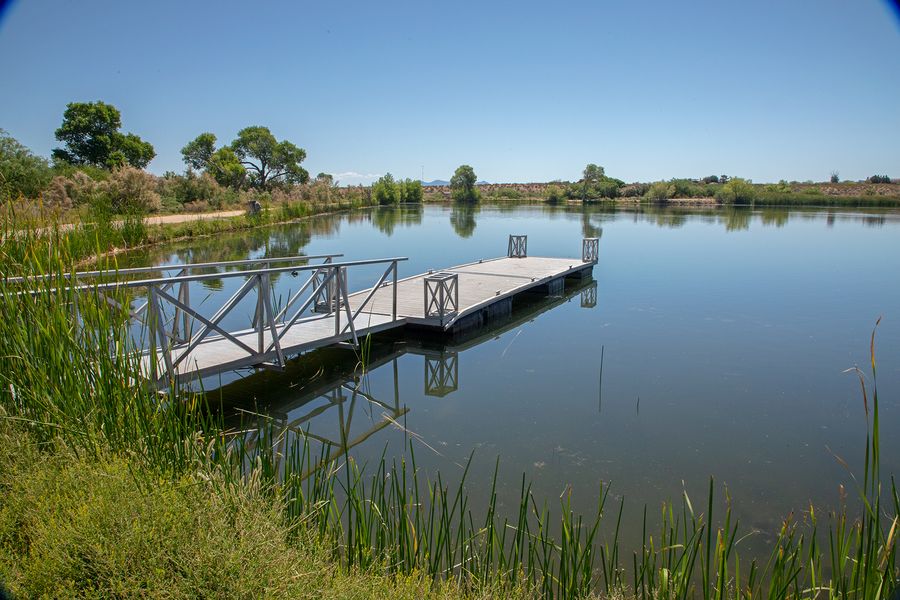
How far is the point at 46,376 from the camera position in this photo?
3518mm

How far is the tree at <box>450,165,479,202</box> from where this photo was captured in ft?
233

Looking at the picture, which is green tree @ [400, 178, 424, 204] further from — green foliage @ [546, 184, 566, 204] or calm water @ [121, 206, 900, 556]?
calm water @ [121, 206, 900, 556]

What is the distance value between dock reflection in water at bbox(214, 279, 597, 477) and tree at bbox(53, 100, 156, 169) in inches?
1467

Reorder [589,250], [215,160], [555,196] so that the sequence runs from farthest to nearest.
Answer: [555,196] → [215,160] → [589,250]

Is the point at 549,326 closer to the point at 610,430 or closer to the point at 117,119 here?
the point at 610,430

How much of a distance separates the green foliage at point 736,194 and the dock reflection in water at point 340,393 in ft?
202

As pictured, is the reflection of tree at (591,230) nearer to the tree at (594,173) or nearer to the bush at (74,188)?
the bush at (74,188)

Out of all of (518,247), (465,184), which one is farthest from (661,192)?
(518,247)

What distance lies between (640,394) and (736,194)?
64.3m

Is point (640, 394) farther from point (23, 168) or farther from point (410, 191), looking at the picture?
point (410, 191)

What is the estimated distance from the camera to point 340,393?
737 cm

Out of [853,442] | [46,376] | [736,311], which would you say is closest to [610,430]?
[853,442]

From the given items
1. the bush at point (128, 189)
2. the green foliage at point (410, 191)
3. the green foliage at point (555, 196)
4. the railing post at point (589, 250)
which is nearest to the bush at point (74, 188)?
the bush at point (128, 189)

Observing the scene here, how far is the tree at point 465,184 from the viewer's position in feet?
233
